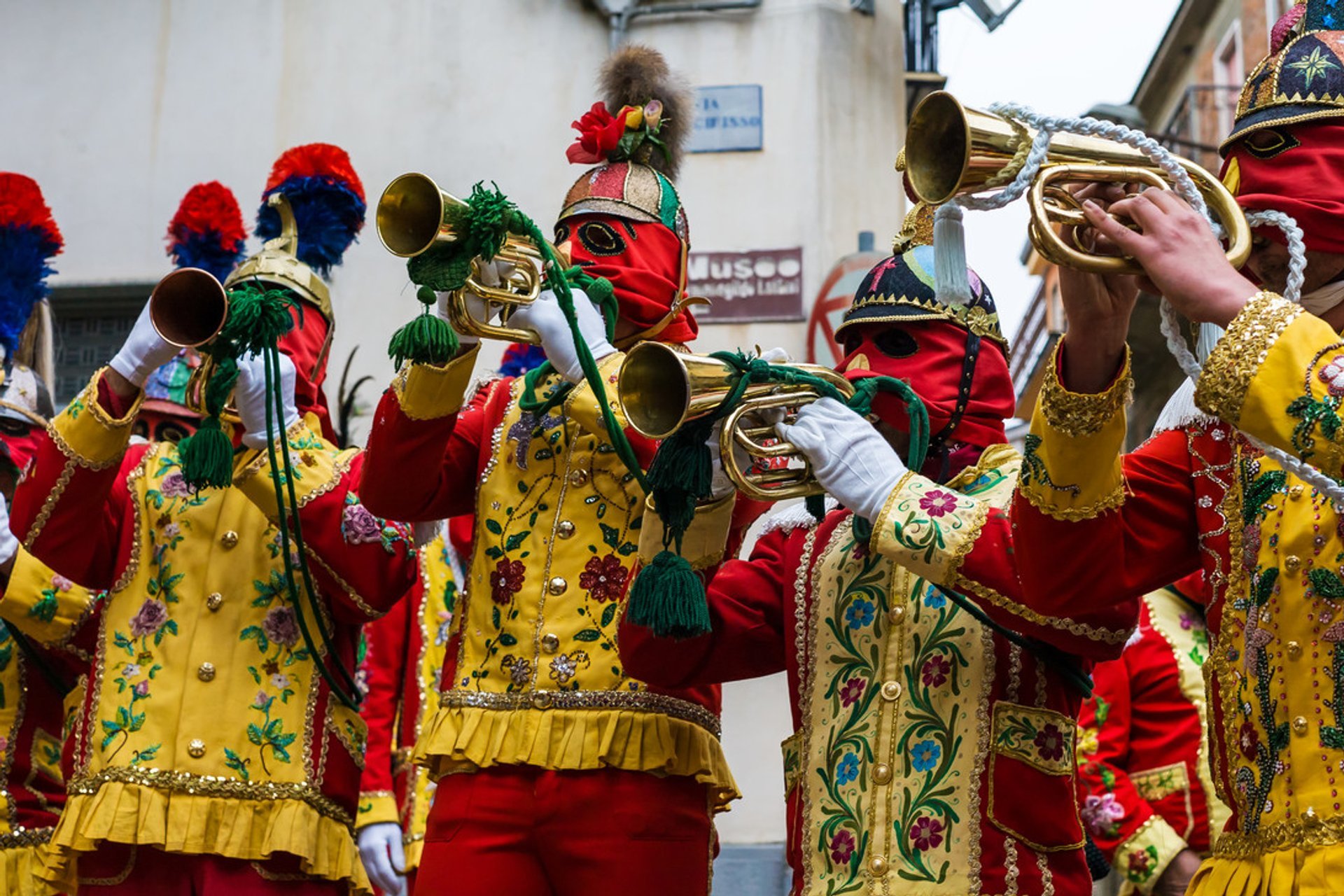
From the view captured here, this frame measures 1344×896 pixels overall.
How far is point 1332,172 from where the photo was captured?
2.84 metres

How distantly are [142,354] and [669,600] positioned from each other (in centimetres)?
170

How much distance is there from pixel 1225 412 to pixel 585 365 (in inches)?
62.2

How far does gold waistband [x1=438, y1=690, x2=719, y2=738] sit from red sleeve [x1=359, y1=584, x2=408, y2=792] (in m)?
2.42

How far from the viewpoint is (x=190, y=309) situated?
4316 millimetres

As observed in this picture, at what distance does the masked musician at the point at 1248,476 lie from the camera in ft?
8.29

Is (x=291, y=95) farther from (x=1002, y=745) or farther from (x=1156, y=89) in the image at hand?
(x=1156, y=89)

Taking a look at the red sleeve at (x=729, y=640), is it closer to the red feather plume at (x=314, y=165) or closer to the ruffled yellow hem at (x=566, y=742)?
the ruffled yellow hem at (x=566, y=742)

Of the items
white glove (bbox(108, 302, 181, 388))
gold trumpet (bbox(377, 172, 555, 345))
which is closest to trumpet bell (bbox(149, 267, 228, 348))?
white glove (bbox(108, 302, 181, 388))

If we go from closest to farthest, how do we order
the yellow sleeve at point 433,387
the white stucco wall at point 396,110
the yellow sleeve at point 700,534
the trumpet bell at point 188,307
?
the yellow sleeve at point 700,534, the yellow sleeve at point 433,387, the trumpet bell at point 188,307, the white stucco wall at point 396,110

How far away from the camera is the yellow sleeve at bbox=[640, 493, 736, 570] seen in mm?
3742

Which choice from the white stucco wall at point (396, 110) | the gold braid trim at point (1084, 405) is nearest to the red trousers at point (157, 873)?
the gold braid trim at point (1084, 405)

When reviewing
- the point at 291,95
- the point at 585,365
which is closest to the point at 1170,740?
the point at 585,365

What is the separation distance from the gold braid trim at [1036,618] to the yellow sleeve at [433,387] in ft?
4.35

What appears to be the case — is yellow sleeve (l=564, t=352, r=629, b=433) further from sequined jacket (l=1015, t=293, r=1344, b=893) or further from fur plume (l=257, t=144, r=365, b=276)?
fur plume (l=257, t=144, r=365, b=276)
